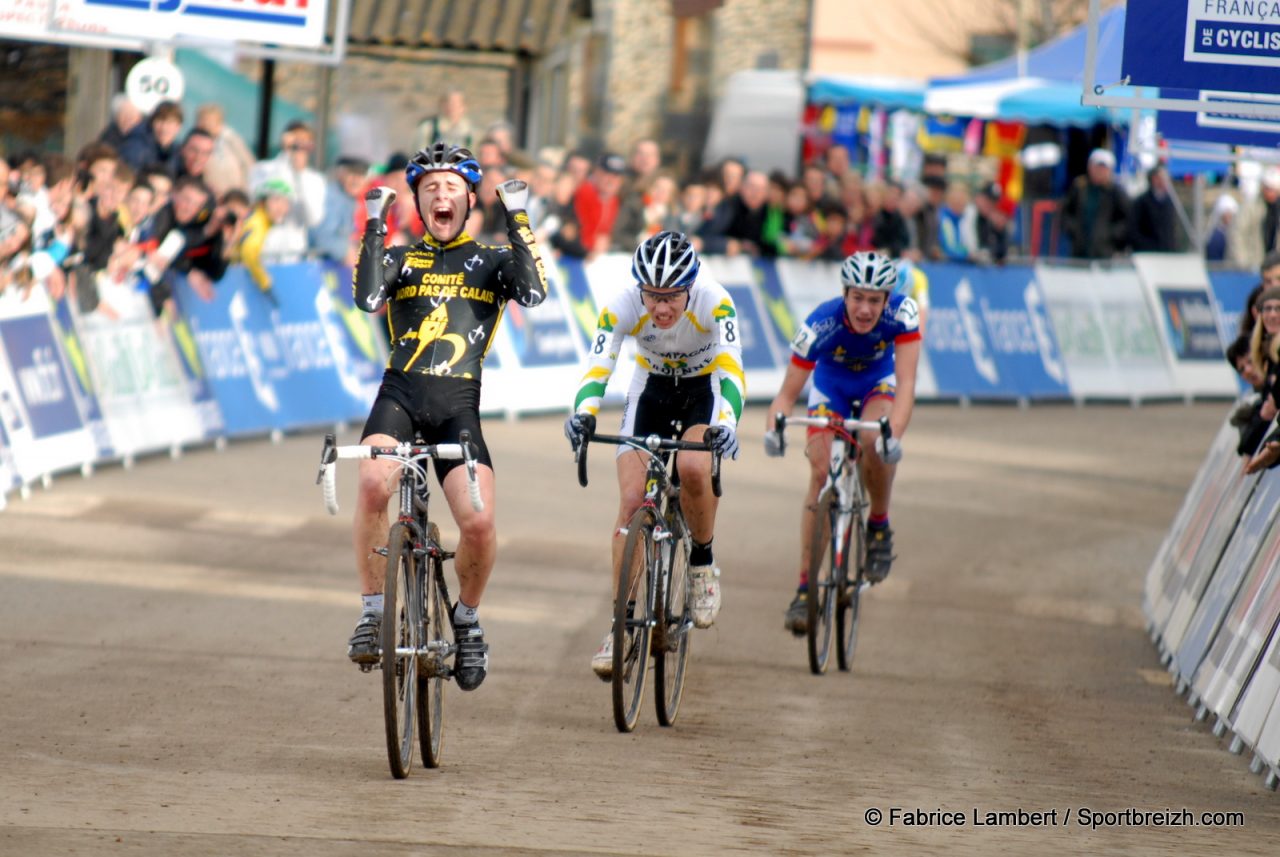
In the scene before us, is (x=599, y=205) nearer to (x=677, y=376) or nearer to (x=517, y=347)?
(x=517, y=347)

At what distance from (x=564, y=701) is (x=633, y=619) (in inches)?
30.0

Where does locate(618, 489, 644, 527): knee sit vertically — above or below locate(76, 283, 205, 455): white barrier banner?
above

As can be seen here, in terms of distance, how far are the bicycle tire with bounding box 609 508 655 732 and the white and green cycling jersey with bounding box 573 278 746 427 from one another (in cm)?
70

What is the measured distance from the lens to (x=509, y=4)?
1169 inches

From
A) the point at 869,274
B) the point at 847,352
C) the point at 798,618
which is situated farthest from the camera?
the point at 847,352

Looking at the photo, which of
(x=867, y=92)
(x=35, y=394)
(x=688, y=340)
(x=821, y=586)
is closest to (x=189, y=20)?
(x=35, y=394)

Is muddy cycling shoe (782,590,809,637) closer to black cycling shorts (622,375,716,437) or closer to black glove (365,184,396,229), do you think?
black cycling shorts (622,375,716,437)

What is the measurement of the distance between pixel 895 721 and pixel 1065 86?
2230cm

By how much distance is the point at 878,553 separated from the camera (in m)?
11.3

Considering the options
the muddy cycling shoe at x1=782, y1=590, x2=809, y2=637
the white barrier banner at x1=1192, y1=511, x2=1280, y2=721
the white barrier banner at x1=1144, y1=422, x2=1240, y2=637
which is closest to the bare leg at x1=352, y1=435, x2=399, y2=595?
the muddy cycling shoe at x1=782, y1=590, x2=809, y2=637

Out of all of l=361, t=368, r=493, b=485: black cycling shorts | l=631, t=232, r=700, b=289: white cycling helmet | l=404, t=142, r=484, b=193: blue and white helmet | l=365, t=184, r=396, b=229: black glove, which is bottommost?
l=361, t=368, r=493, b=485: black cycling shorts

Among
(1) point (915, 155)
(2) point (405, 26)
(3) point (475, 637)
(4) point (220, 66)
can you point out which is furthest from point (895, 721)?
(1) point (915, 155)

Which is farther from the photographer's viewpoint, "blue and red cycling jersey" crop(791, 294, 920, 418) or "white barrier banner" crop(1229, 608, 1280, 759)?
"blue and red cycling jersey" crop(791, 294, 920, 418)

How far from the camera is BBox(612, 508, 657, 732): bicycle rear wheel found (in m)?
8.44
